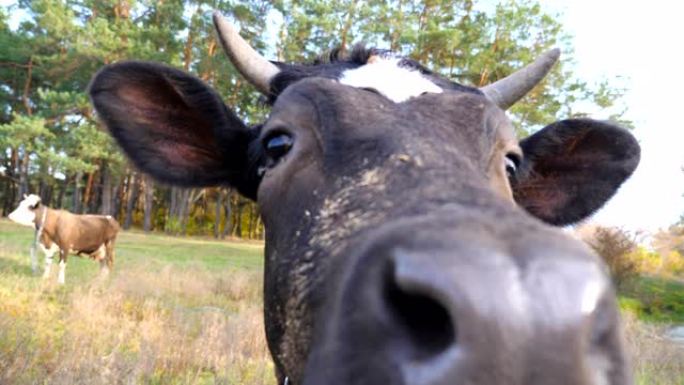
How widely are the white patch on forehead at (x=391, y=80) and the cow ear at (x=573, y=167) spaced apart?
3.73 feet

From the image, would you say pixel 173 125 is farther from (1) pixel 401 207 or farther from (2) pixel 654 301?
(2) pixel 654 301

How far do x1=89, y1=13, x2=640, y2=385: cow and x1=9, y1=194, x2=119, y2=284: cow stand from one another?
14534mm

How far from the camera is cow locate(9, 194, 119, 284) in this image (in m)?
17.1

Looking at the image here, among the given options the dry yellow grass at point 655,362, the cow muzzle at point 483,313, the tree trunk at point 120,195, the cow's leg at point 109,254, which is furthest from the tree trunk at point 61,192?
the cow muzzle at point 483,313

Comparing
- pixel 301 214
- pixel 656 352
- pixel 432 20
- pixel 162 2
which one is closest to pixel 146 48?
pixel 162 2

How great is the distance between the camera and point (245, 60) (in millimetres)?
3658

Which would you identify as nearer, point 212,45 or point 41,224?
point 41,224

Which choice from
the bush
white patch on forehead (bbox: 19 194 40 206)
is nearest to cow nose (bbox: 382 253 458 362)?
white patch on forehead (bbox: 19 194 40 206)

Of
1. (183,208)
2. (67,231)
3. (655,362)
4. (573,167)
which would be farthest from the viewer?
(183,208)

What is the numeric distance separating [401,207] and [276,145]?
120 centimetres

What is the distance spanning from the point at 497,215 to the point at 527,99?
2793 centimetres

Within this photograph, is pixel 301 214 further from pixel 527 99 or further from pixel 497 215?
pixel 527 99

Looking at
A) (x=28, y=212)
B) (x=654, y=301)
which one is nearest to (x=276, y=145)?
(x=28, y=212)

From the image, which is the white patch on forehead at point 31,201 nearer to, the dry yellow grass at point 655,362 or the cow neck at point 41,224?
the cow neck at point 41,224
